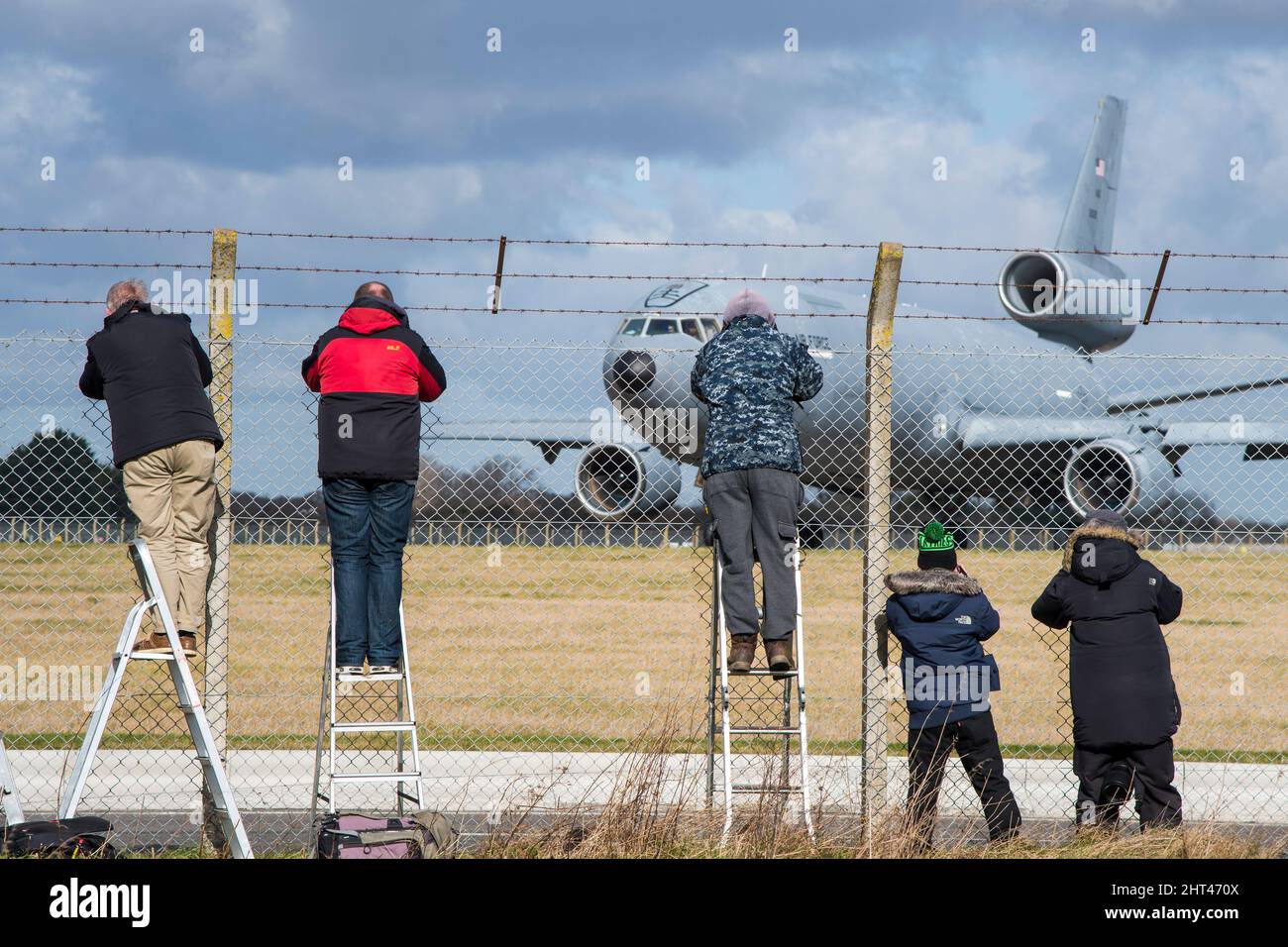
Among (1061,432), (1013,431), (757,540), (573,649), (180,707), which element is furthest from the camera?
(1013,431)

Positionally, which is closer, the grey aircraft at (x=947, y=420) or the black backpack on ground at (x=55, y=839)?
the black backpack on ground at (x=55, y=839)

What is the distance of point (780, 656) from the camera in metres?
6.13

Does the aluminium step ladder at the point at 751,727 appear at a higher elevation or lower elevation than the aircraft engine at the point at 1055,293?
lower

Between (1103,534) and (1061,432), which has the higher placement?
(1061,432)

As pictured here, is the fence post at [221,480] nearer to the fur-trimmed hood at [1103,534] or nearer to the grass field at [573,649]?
the grass field at [573,649]

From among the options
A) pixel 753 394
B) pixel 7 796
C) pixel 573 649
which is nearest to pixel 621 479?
pixel 573 649

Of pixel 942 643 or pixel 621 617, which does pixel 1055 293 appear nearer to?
pixel 621 617

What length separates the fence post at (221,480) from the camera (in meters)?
5.89

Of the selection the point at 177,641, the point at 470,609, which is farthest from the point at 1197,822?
the point at 470,609

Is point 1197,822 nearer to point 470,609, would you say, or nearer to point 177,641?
point 177,641

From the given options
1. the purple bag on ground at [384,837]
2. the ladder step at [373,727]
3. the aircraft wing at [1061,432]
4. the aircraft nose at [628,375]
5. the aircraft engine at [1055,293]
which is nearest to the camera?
the purple bag on ground at [384,837]

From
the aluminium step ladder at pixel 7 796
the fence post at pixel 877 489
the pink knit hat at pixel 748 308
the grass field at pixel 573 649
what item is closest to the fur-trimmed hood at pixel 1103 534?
the fence post at pixel 877 489

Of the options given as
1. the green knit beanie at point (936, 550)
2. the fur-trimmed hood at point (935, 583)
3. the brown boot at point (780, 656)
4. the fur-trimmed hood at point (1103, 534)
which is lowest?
the brown boot at point (780, 656)

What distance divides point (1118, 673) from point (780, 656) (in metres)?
1.45
